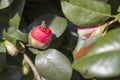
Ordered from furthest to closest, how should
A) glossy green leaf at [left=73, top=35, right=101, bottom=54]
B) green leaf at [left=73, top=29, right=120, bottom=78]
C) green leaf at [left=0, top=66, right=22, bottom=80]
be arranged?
green leaf at [left=0, top=66, right=22, bottom=80] < glossy green leaf at [left=73, top=35, right=101, bottom=54] < green leaf at [left=73, top=29, right=120, bottom=78]

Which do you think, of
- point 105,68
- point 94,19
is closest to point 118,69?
point 105,68

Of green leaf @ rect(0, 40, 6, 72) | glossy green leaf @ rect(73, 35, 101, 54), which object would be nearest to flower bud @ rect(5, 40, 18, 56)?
green leaf @ rect(0, 40, 6, 72)

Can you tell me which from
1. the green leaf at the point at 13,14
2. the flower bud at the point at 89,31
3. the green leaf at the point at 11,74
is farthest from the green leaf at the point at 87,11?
the green leaf at the point at 11,74

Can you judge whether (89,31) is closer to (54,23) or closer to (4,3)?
(54,23)

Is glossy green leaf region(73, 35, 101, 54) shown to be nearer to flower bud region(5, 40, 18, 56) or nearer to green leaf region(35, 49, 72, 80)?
green leaf region(35, 49, 72, 80)

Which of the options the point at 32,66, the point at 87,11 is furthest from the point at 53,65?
the point at 87,11
